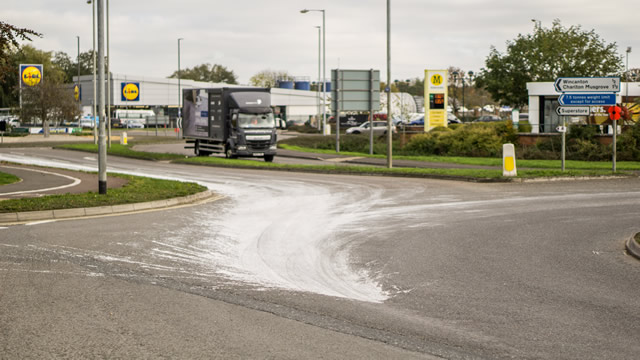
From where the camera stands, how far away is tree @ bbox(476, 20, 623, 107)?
61.8 metres

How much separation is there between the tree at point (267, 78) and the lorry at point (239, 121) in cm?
11266

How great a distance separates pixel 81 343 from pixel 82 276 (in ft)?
9.76

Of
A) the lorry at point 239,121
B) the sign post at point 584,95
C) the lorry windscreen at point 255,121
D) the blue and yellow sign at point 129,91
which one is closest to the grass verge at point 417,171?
the sign post at point 584,95

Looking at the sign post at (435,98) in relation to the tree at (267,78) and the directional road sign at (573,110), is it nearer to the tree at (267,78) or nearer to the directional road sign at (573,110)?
the directional road sign at (573,110)

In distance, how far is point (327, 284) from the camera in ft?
30.1

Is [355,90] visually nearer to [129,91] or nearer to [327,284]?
[327,284]

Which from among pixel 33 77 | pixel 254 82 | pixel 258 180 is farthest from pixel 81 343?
pixel 254 82

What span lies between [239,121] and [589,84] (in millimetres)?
16137

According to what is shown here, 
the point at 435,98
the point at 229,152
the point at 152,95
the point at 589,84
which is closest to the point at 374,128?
the point at 435,98

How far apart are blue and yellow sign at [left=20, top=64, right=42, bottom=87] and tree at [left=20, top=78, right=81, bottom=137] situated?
1293mm

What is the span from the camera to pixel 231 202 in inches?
728

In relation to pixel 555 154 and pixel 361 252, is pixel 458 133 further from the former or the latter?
pixel 361 252

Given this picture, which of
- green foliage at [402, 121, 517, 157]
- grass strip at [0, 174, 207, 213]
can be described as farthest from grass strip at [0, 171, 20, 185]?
green foliage at [402, 121, 517, 157]

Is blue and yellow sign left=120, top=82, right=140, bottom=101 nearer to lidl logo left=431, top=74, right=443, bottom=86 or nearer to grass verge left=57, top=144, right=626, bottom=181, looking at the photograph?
lidl logo left=431, top=74, right=443, bottom=86
